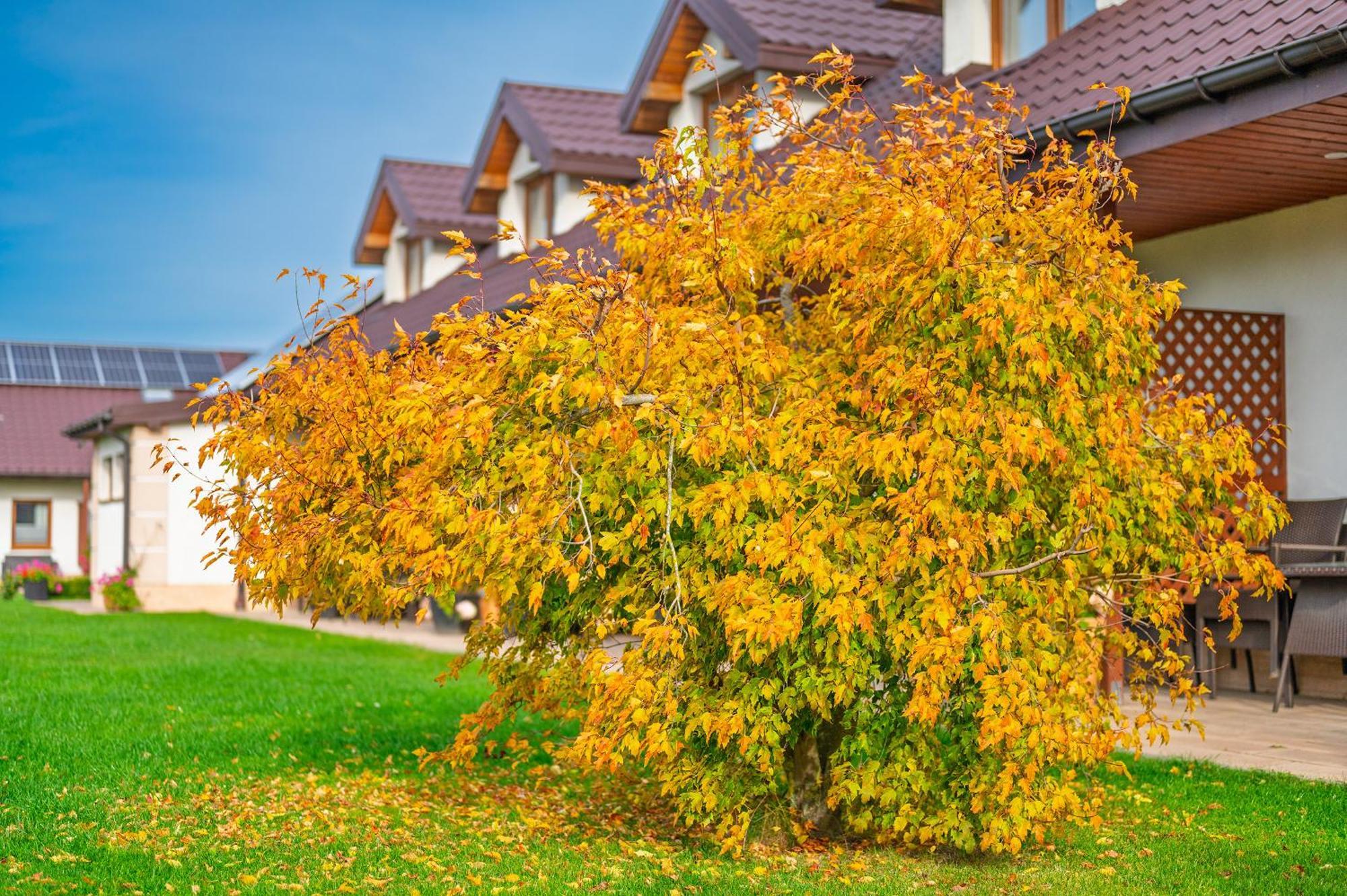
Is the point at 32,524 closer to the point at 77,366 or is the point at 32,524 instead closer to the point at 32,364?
the point at 77,366

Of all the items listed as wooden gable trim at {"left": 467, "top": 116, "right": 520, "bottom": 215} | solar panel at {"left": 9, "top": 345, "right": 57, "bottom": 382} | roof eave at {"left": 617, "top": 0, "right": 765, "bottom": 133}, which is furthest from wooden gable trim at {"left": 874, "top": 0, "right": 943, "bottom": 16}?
solar panel at {"left": 9, "top": 345, "right": 57, "bottom": 382}

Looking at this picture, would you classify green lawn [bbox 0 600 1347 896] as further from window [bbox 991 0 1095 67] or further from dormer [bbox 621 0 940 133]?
dormer [bbox 621 0 940 133]

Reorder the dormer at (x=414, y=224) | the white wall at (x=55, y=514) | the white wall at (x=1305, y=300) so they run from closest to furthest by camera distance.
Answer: the white wall at (x=1305, y=300) < the dormer at (x=414, y=224) < the white wall at (x=55, y=514)

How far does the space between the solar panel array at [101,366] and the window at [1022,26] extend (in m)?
22.5

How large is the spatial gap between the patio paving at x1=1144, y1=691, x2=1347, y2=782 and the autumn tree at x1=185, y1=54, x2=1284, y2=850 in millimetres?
1377

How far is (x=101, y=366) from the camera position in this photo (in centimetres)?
3169

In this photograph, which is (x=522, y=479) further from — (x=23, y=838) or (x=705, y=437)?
(x=23, y=838)

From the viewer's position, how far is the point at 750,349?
527 centimetres

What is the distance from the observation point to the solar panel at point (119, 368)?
3116 cm

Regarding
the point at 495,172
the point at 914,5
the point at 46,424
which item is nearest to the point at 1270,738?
the point at 914,5

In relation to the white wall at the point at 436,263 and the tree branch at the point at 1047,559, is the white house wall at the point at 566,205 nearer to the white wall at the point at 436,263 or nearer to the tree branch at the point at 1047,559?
the white wall at the point at 436,263

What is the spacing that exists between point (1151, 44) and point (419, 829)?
641 centimetres

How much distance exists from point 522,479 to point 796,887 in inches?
65.9

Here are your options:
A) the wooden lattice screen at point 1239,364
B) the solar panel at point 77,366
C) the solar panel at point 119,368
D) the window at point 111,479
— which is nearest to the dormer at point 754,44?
the wooden lattice screen at point 1239,364
